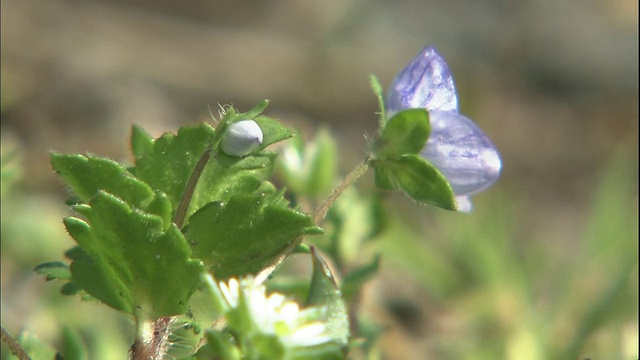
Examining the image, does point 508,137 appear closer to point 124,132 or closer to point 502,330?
point 124,132

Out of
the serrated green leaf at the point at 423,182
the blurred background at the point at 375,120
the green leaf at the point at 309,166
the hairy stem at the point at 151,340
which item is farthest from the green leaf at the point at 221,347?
the green leaf at the point at 309,166

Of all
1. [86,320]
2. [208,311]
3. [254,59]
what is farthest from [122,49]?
[208,311]

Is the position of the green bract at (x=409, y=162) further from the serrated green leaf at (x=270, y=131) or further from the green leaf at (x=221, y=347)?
the green leaf at (x=221, y=347)

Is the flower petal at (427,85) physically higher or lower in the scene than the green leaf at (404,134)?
higher

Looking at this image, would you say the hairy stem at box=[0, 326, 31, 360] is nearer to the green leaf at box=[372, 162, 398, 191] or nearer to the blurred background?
the green leaf at box=[372, 162, 398, 191]

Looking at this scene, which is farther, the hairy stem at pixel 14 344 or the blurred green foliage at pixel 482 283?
the blurred green foliage at pixel 482 283

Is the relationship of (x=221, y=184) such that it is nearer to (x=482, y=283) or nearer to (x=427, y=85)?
(x=427, y=85)

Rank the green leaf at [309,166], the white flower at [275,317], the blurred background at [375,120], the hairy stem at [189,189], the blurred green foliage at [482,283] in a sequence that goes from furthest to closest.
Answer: the blurred background at [375,120] → the blurred green foliage at [482,283] → the green leaf at [309,166] → the hairy stem at [189,189] → the white flower at [275,317]

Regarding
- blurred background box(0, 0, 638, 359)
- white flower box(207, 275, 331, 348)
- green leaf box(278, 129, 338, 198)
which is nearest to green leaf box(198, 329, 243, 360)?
white flower box(207, 275, 331, 348)

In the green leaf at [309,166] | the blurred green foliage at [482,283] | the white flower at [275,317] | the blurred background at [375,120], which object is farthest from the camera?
the blurred background at [375,120]
